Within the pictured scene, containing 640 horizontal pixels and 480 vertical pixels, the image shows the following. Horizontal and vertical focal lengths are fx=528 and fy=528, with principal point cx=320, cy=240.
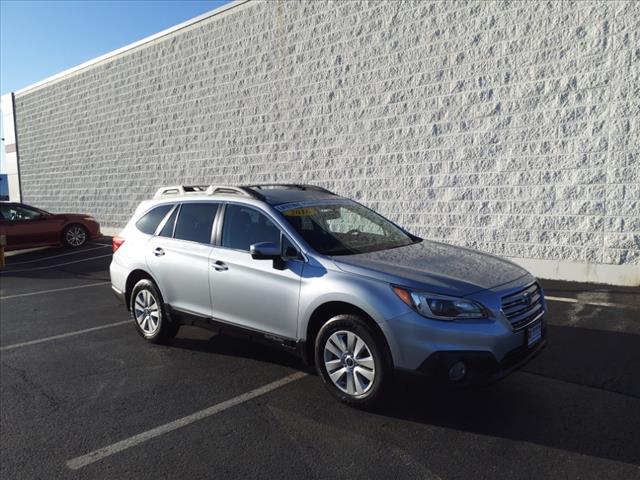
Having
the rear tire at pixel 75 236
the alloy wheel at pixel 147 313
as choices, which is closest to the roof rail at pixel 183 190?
the alloy wheel at pixel 147 313

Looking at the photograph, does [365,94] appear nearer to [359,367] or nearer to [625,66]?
[625,66]

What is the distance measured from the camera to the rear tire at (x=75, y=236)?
15.0 meters

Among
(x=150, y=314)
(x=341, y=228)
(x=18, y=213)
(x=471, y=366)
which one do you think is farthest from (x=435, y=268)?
(x=18, y=213)

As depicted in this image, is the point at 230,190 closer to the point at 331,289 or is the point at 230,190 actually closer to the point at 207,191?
the point at 207,191

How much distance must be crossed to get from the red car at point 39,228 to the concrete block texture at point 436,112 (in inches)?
111

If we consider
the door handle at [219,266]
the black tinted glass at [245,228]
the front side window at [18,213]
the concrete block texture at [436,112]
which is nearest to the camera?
the black tinted glass at [245,228]

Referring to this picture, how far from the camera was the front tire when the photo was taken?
12.5 ft

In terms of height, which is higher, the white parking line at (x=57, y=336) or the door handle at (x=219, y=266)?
the door handle at (x=219, y=266)

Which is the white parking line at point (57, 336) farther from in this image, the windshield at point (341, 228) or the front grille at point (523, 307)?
the front grille at point (523, 307)

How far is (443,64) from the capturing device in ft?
30.5

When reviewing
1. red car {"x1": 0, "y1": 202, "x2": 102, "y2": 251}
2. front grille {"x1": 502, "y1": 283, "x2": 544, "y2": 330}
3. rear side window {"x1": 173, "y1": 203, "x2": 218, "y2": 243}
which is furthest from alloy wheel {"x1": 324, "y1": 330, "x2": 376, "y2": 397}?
red car {"x1": 0, "y1": 202, "x2": 102, "y2": 251}

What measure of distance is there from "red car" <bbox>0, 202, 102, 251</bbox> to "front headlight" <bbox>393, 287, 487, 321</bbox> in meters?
13.4

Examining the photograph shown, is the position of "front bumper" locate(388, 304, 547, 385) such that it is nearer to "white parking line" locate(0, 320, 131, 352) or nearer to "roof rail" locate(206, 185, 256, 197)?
"roof rail" locate(206, 185, 256, 197)

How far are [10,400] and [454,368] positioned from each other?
12.4 feet
